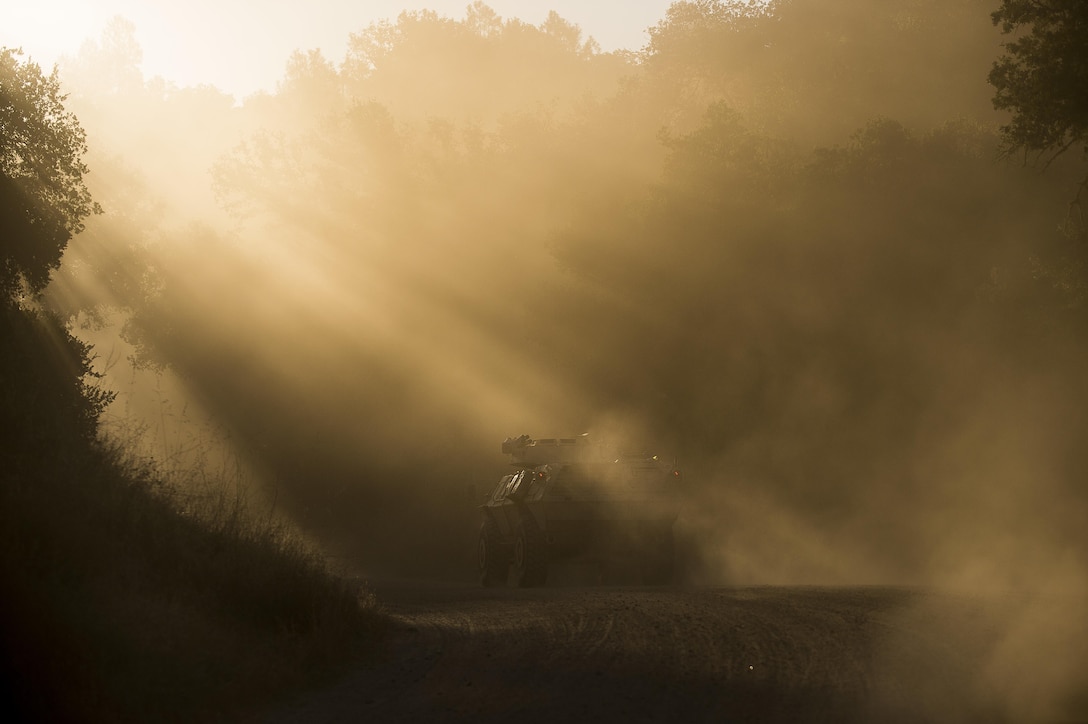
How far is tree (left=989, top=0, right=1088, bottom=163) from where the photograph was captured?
18156mm

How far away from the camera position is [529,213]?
4041cm

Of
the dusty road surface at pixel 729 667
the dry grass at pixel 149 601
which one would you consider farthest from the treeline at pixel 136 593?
the dusty road surface at pixel 729 667

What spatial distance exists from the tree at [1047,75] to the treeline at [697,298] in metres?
2.75

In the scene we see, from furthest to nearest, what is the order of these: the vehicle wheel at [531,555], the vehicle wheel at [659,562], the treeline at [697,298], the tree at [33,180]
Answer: the treeline at [697,298], the vehicle wheel at [659,562], the vehicle wheel at [531,555], the tree at [33,180]

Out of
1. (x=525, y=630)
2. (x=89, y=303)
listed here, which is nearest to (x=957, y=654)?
(x=525, y=630)

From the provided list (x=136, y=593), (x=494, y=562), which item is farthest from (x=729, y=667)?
(x=494, y=562)

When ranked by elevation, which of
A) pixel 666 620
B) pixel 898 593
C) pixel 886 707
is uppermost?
pixel 898 593

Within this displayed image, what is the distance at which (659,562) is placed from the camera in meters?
18.1

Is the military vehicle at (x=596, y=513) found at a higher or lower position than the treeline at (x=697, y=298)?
lower

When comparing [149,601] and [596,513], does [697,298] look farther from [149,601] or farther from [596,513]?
[149,601]

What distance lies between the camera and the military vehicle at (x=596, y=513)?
1745cm

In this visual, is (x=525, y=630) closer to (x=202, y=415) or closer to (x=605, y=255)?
(x=605, y=255)

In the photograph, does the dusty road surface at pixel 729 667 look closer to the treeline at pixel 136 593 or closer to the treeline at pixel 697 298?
the treeline at pixel 136 593

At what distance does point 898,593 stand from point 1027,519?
12579mm
